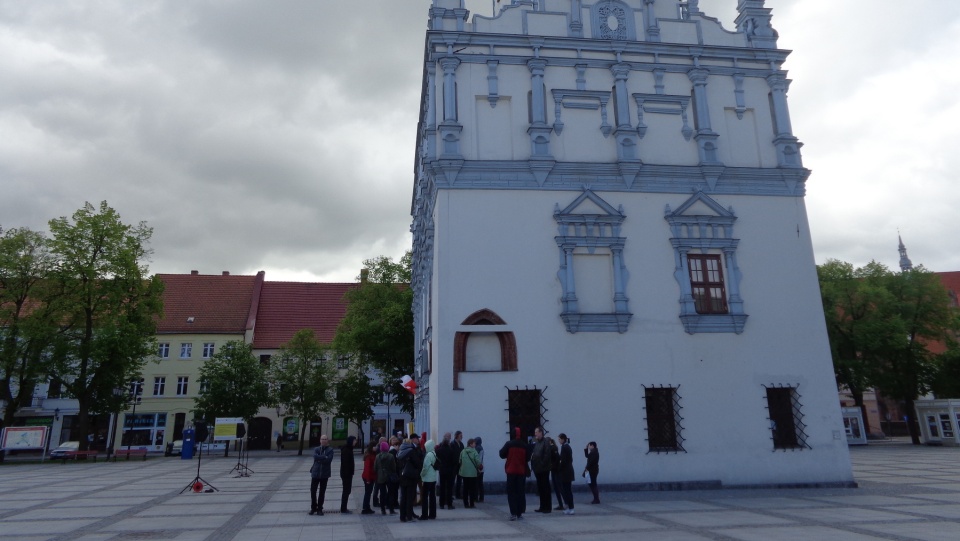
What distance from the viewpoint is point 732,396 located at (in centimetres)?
1744

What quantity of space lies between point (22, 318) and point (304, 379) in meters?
16.2

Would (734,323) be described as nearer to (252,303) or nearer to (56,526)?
(56,526)

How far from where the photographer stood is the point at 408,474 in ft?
41.8

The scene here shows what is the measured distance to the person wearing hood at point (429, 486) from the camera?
12805 mm

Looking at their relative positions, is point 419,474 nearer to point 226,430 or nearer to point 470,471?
point 470,471

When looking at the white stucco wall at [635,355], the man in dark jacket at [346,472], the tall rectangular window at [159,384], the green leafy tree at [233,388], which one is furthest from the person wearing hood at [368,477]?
the tall rectangular window at [159,384]

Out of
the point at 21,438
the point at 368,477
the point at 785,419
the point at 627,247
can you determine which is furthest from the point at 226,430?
the point at 785,419

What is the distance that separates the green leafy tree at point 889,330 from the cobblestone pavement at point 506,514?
22.9 metres

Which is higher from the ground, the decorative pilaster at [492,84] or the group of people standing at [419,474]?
the decorative pilaster at [492,84]

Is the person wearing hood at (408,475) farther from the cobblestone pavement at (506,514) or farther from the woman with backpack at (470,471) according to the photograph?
the woman with backpack at (470,471)

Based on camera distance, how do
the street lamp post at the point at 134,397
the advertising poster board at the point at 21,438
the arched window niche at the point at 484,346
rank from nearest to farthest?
the arched window niche at the point at 484,346 → the advertising poster board at the point at 21,438 → the street lamp post at the point at 134,397

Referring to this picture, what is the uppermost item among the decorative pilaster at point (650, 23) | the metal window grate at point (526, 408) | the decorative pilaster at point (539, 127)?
the decorative pilaster at point (650, 23)

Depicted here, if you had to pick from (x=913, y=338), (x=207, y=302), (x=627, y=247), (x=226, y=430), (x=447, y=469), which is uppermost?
(x=207, y=302)

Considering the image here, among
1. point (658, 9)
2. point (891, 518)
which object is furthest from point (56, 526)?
point (658, 9)
